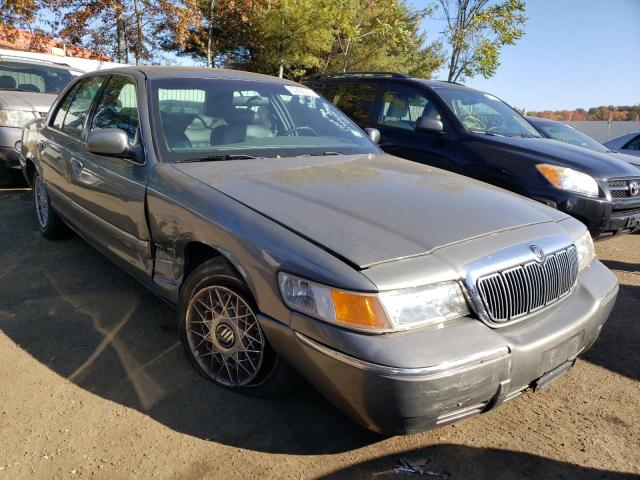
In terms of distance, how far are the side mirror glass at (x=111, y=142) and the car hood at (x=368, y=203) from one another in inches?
15.8

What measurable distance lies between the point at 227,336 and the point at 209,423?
0.42m

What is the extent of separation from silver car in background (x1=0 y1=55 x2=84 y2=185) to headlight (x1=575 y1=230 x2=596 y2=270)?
6.32 metres

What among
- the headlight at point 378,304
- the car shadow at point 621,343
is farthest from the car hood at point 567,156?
the headlight at point 378,304

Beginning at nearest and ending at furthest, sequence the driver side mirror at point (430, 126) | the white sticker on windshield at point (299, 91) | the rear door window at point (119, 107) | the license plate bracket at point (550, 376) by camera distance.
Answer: the license plate bracket at point (550, 376)
the rear door window at point (119, 107)
the white sticker on windshield at point (299, 91)
the driver side mirror at point (430, 126)

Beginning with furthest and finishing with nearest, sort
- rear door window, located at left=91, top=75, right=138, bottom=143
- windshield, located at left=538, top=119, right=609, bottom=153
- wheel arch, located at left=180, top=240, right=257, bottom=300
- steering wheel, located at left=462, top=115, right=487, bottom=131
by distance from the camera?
windshield, located at left=538, top=119, right=609, bottom=153
steering wheel, located at left=462, top=115, right=487, bottom=131
rear door window, located at left=91, top=75, right=138, bottom=143
wheel arch, located at left=180, top=240, right=257, bottom=300

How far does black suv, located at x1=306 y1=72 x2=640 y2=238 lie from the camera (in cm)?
461

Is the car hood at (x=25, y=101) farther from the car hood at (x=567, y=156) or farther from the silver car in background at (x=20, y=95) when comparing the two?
the car hood at (x=567, y=156)

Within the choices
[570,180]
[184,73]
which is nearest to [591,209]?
[570,180]

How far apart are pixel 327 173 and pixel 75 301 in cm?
209

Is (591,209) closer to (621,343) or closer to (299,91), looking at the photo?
(621,343)

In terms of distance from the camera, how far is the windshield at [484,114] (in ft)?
18.0

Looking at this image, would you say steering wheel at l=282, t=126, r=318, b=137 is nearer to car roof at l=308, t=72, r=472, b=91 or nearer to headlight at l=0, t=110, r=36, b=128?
car roof at l=308, t=72, r=472, b=91

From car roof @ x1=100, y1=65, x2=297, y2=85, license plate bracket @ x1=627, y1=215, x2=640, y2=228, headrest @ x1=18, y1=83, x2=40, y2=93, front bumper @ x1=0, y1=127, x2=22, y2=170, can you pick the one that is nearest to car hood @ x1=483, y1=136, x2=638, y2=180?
license plate bracket @ x1=627, y1=215, x2=640, y2=228

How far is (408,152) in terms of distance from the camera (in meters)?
5.63
